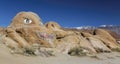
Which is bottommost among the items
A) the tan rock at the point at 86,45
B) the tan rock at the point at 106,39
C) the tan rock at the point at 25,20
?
the tan rock at the point at 86,45

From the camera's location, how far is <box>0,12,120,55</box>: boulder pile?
25.7 m

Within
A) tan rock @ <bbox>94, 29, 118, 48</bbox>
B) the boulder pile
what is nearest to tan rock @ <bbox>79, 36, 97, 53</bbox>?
the boulder pile

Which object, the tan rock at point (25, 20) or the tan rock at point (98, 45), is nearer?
the tan rock at point (25, 20)

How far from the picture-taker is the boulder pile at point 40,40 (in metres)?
25.7

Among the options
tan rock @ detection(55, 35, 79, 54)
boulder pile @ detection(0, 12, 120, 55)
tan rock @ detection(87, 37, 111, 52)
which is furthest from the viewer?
tan rock @ detection(87, 37, 111, 52)

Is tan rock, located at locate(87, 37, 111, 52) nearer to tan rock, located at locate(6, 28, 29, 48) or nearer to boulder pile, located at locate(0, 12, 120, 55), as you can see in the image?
boulder pile, located at locate(0, 12, 120, 55)

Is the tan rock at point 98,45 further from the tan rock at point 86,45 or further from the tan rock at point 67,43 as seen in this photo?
the tan rock at point 67,43

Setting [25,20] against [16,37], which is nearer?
[16,37]

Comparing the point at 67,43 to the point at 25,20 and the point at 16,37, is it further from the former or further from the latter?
the point at 16,37

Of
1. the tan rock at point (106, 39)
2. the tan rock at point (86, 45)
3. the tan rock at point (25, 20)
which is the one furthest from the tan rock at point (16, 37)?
the tan rock at point (106, 39)

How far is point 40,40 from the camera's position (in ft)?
92.4

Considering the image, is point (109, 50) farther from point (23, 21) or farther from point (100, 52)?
point (23, 21)

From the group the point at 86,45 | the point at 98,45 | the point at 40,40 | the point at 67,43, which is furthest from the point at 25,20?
the point at 98,45

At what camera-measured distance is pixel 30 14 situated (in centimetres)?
3138
